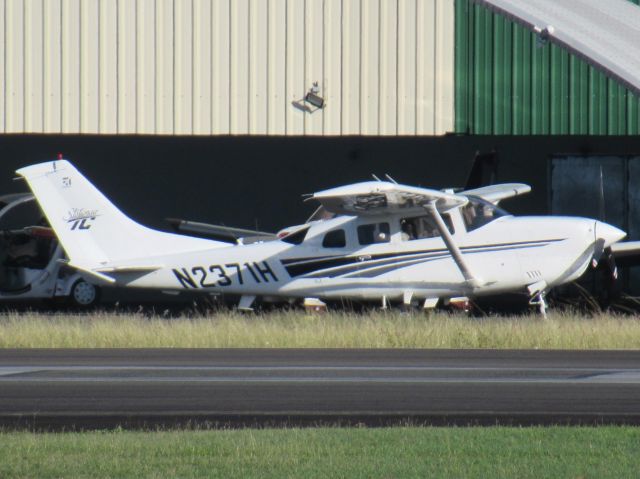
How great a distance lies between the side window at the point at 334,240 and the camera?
1975 cm

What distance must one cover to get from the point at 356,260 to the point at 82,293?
663 cm

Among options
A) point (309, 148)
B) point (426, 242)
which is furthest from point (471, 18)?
point (309, 148)

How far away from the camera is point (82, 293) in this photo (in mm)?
23875

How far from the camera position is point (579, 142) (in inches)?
1088

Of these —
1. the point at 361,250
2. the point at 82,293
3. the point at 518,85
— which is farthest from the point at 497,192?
the point at 82,293

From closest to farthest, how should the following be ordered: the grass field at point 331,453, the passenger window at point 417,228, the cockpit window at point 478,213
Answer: the grass field at point 331,453, the cockpit window at point 478,213, the passenger window at point 417,228

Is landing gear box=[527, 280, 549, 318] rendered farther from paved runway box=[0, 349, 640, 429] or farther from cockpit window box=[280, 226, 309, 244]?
paved runway box=[0, 349, 640, 429]

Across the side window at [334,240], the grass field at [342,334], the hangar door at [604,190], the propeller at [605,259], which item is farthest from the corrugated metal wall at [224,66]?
the grass field at [342,334]

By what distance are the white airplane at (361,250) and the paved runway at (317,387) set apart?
3.99m

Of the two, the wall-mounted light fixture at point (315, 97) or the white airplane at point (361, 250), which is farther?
the wall-mounted light fixture at point (315, 97)

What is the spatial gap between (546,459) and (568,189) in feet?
63.3

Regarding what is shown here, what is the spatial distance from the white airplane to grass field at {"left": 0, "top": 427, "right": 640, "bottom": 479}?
968 cm

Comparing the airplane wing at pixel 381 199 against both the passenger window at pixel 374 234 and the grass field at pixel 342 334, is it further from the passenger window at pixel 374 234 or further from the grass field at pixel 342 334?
the grass field at pixel 342 334

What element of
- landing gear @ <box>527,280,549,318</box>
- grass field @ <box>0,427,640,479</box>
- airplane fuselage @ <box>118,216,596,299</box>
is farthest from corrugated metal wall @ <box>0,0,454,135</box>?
grass field @ <box>0,427,640,479</box>
